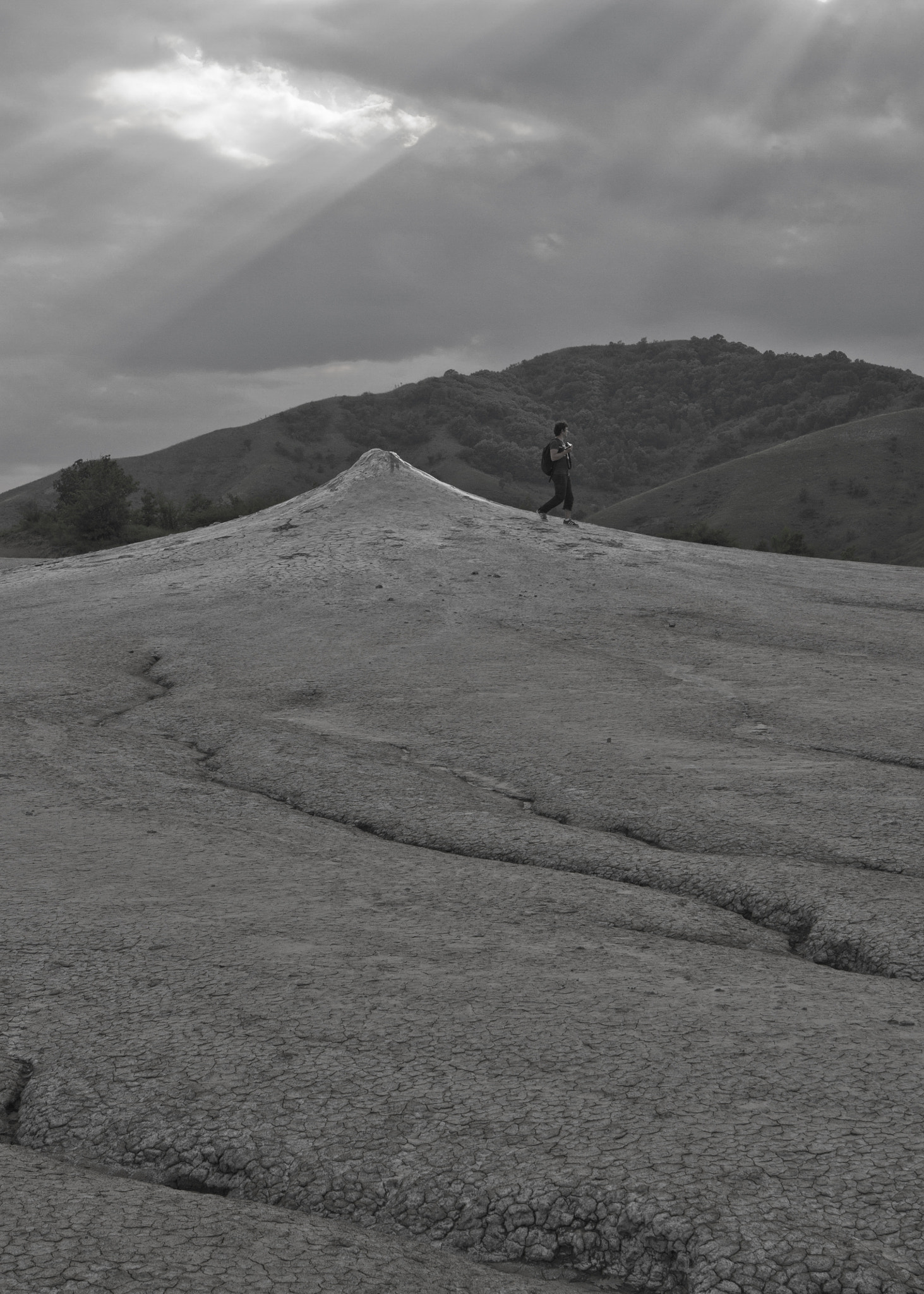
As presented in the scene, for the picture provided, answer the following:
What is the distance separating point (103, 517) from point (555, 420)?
73.6 meters

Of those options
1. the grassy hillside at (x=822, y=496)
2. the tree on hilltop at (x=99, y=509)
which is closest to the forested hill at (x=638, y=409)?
the grassy hillside at (x=822, y=496)

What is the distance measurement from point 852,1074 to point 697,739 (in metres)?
3.86

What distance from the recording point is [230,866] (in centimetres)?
473

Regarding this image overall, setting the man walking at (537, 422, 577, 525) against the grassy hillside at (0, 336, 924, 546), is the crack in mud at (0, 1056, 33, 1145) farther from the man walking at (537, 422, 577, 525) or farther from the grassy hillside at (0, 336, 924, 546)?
the grassy hillside at (0, 336, 924, 546)

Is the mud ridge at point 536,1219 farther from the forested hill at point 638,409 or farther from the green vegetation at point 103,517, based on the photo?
the forested hill at point 638,409

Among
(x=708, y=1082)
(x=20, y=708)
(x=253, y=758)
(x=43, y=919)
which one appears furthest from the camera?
(x=20, y=708)

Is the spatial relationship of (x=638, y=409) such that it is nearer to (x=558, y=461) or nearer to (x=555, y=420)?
(x=555, y=420)

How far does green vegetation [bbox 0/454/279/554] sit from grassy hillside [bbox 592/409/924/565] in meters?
35.9

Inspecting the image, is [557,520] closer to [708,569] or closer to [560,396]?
[708,569]

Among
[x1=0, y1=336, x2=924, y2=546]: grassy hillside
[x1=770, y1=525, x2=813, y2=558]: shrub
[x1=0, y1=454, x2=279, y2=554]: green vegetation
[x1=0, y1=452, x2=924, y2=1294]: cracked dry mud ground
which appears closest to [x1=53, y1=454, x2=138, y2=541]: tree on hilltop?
[x1=0, y1=454, x2=279, y2=554]: green vegetation

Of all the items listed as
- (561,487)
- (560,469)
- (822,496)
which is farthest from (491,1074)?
(822,496)

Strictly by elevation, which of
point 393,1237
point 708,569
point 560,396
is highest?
point 560,396

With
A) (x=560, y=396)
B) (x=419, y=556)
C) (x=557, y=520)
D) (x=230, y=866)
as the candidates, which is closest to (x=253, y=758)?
(x=230, y=866)

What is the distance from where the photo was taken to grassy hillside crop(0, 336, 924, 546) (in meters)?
90.6
